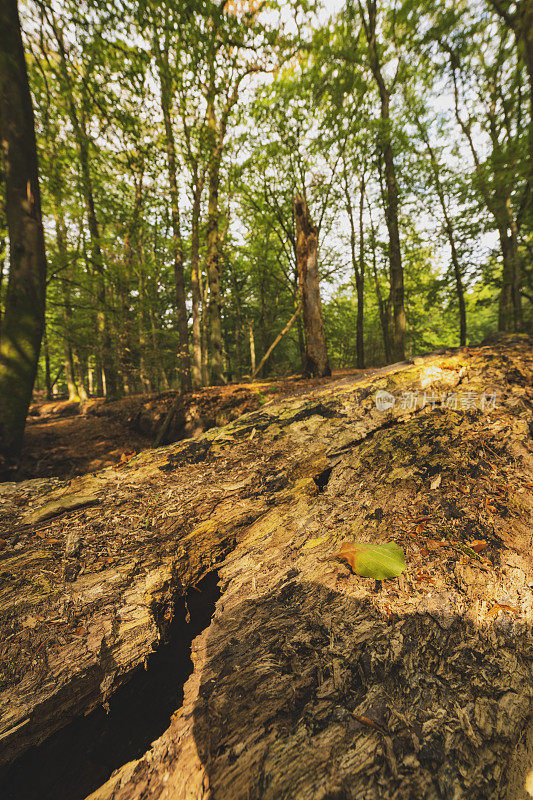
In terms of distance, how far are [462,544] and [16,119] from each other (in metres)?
7.92

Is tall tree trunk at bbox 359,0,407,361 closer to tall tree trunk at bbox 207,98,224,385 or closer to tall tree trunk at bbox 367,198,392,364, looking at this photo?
tall tree trunk at bbox 207,98,224,385

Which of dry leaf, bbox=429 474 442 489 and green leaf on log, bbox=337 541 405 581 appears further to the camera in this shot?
dry leaf, bbox=429 474 442 489

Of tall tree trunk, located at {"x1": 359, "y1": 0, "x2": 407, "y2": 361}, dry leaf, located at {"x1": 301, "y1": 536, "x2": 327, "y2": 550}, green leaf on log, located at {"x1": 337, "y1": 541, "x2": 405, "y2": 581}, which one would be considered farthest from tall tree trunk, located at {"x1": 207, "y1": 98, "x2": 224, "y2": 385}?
green leaf on log, located at {"x1": 337, "y1": 541, "x2": 405, "y2": 581}

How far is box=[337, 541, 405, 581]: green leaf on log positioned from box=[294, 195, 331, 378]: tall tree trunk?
19.2 feet

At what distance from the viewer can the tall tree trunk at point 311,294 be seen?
295 inches

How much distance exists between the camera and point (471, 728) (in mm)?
1314

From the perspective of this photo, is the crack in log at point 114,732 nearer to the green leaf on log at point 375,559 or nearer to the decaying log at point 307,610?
the decaying log at point 307,610

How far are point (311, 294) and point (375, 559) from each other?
6.78 metres

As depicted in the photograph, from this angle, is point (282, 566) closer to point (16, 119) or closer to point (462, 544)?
point (462, 544)

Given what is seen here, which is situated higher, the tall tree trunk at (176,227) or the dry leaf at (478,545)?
the tall tree trunk at (176,227)

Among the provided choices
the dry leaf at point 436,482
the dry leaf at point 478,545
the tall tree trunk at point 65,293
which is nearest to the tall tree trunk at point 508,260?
the dry leaf at point 436,482

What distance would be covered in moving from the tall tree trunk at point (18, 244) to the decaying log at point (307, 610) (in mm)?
1716

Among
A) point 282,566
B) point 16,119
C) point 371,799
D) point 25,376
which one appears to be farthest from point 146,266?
point 371,799

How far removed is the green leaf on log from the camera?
1.91 meters
